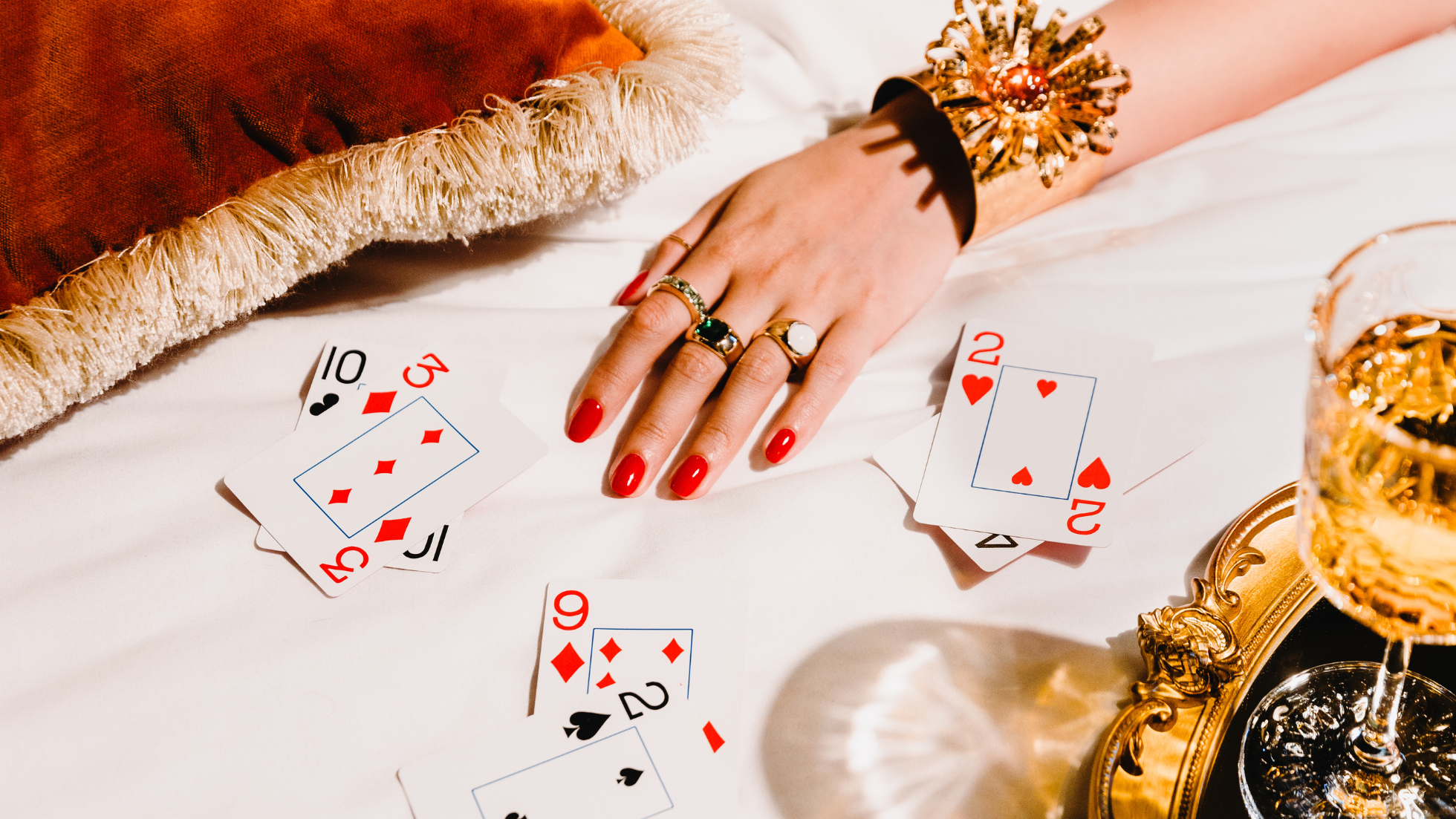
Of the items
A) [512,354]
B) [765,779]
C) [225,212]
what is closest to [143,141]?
[225,212]

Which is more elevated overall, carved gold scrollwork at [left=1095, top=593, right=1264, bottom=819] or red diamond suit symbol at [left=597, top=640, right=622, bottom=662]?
red diamond suit symbol at [left=597, top=640, right=622, bottom=662]

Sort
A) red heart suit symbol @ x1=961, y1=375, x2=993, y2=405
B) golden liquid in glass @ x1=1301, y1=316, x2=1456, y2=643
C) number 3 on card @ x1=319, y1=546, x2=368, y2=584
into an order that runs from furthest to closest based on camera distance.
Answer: red heart suit symbol @ x1=961, y1=375, x2=993, y2=405, number 3 on card @ x1=319, y1=546, x2=368, y2=584, golden liquid in glass @ x1=1301, y1=316, x2=1456, y2=643

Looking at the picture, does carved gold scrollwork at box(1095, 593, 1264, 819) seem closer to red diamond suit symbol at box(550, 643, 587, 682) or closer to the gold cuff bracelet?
red diamond suit symbol at box(550, 643, 587, 682)

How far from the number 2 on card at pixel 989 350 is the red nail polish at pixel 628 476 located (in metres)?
0.41

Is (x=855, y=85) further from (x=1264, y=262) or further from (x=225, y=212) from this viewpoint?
(x=225, y=212)

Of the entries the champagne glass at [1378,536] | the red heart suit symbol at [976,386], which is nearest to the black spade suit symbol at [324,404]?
the red heart suit symbol at [976,386]

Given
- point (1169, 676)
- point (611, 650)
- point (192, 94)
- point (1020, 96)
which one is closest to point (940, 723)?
point (1169, 676)

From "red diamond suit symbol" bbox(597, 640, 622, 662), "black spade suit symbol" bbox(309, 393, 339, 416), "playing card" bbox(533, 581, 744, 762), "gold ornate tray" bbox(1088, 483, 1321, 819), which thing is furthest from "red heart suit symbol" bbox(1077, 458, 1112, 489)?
"black spade suit symbol" bbox(309, 393, 339, 416)

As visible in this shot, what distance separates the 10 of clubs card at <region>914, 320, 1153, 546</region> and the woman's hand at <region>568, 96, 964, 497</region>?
138 mm

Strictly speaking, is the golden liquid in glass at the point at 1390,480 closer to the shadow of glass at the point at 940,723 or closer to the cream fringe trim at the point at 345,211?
the shadow of glass at the point at 940,723

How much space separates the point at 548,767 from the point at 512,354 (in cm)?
50

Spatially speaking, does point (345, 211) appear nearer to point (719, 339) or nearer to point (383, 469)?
point (383, 469)

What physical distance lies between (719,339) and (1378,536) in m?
0.67

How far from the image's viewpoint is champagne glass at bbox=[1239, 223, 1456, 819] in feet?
1.84
